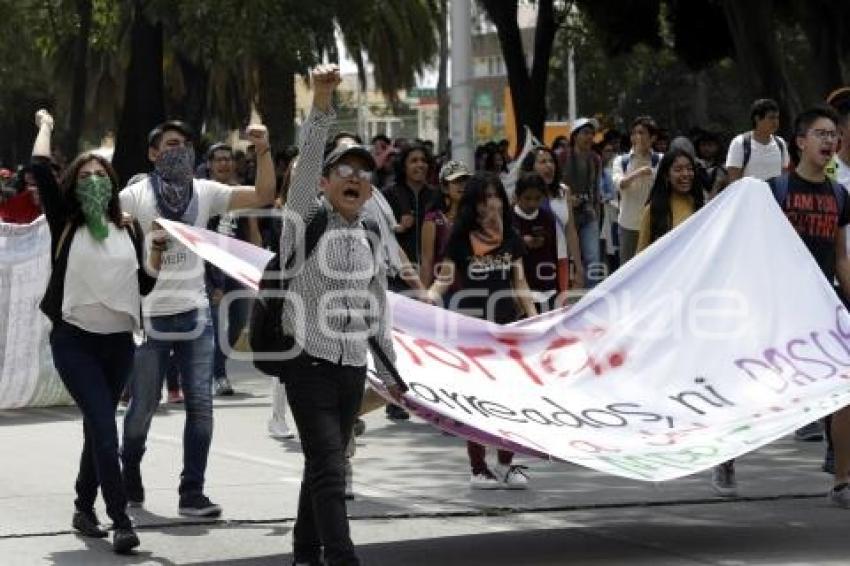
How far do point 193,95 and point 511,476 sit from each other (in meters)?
42.7

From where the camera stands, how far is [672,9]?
98.7ft

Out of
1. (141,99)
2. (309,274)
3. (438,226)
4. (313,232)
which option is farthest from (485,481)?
(141,99)

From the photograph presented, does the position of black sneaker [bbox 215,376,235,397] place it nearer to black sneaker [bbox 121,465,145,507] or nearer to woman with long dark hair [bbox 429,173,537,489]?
woman with long dark hair [bbox 429,173,537,489]

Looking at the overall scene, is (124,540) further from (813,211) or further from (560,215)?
(560,215)

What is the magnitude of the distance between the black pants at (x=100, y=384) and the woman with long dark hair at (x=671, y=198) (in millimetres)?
3036

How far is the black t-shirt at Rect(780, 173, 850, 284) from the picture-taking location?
32.6ft

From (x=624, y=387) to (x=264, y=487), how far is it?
2.24 meters

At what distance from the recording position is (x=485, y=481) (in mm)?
10188

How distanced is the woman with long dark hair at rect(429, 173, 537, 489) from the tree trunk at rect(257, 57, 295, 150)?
20.4 meters

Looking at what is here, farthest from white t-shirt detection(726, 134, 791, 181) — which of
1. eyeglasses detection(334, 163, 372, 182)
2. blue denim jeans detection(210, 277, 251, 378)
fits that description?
eyeglasses detection(334, 163, 372, 182)

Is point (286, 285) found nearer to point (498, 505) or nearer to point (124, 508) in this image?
point (124, 508)

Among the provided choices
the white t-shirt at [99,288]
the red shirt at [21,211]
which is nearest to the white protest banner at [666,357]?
the white t-shirt at [99,288]

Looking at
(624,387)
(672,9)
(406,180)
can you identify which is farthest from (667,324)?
(672,9)

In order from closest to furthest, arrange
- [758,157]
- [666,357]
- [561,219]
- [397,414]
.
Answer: [666,357] < [397,414] < [758,157] < [561,219]
